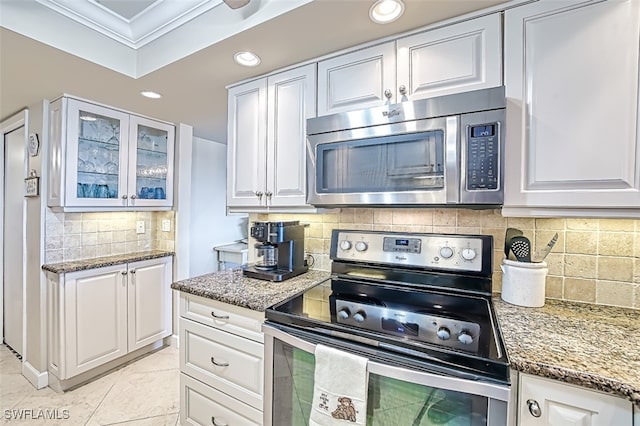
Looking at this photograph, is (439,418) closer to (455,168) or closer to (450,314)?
(450,314)

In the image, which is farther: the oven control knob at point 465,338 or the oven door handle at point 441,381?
the oven control knob at point 465,338

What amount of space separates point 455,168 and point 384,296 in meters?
0.68

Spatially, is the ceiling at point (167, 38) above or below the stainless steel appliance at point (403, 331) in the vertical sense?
above

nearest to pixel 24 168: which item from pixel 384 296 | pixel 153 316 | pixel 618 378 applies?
pixel 153 316

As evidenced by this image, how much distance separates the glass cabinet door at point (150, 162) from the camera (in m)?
2.55

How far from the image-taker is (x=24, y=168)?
8.00ft

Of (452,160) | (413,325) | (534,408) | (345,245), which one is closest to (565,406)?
(534,408)

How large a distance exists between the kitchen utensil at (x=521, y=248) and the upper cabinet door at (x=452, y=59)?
0.66m

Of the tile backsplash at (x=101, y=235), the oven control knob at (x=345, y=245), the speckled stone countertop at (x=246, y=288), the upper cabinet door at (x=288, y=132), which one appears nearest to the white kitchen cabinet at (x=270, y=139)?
the upper cabinet door at (x=288, y=132)

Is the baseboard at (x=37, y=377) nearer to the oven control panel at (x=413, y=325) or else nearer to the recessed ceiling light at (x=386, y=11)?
the oven control panel at (x=413, y=325)

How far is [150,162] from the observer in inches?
107

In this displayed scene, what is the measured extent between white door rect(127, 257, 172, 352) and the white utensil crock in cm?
273

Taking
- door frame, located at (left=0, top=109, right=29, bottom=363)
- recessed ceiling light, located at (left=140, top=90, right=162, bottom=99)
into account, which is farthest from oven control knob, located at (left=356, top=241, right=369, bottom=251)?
door frame, located at (left=0, top=109, right=29, bottom=363)

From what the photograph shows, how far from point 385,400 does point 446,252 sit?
746 mm
